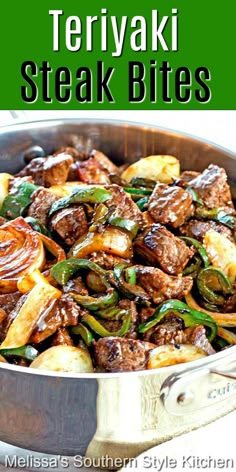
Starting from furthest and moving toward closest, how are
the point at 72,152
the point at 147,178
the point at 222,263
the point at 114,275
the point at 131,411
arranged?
the point at 72,152, the point at 147,178, the point at 222,263, the point at 114,275, the point at 131,411

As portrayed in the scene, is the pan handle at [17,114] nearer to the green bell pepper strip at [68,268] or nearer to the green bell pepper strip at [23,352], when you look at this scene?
the green bell pepper strip at [68,268]

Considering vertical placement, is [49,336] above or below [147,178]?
below

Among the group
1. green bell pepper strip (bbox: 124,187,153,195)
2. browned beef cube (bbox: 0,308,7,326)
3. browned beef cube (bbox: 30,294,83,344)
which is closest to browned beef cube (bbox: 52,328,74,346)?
browned beef cube (bbox: 30,294,83,344)

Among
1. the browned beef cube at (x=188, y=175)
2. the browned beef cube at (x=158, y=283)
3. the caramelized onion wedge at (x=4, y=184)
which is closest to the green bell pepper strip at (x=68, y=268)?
the browned beef cube at (x=158, y=283)

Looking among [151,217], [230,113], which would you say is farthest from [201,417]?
[230,113]

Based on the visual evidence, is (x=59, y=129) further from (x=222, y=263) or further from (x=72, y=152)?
(x=222, y=263)

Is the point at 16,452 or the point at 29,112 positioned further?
the point at 29,112

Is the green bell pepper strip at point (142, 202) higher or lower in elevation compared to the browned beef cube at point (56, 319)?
higher
